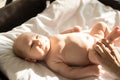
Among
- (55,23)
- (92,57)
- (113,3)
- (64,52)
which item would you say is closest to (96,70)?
(92,57)

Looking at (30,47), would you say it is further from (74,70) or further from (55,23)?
(55,23)

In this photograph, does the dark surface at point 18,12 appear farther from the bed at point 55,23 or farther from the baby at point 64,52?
the baby at point 64,52

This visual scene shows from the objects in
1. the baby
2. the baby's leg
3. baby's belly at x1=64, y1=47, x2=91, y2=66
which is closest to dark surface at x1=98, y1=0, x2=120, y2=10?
the baby's leg

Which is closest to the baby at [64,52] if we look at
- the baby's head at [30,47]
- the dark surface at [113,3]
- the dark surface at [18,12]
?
the baby's head at [30,47]

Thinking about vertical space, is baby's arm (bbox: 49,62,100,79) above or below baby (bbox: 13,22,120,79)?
below

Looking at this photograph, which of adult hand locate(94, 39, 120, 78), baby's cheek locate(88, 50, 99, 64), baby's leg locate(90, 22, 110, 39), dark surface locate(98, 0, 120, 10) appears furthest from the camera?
dark surface locate(98, 0, 120, 10)

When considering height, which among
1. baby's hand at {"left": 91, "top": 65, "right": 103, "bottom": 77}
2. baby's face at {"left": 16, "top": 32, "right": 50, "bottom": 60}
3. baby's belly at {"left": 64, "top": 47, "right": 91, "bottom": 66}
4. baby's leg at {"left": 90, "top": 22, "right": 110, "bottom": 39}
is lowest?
baby's hand at {"left": 91, "top": 65, "right": 103, "bottom": 77}

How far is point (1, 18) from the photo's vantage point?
1.50 meters

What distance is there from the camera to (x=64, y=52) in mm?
1317

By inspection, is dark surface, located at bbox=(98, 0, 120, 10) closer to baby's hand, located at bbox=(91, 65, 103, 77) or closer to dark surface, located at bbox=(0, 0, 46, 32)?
dark surface, located at bbox=(0, 0, 46, 32)

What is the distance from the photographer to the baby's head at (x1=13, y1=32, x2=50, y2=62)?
1276 mm

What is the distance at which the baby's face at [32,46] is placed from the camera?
1276mm

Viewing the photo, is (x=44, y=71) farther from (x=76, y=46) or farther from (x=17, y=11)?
(x=17, y=11)

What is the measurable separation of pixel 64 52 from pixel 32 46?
159 mm
